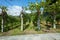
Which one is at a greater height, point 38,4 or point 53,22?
point 38,4

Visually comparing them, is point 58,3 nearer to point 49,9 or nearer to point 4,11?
point 49,9

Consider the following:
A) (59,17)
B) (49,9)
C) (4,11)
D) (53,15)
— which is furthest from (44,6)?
(59,17)

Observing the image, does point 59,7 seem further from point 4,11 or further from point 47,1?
point 4,11

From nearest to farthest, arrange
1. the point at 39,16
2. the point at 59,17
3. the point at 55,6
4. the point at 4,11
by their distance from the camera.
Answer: the point at 4,11 → the point at 39,16 → the point at 55,6 → the point at 59,17

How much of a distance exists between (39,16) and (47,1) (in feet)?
12.5

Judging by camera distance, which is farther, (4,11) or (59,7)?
(59,7)

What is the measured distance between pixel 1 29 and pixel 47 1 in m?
9.37

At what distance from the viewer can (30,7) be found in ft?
75.3

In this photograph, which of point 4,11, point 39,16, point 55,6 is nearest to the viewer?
point 4,11

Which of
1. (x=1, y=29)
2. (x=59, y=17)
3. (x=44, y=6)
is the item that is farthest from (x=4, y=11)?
(x=59, y=17)

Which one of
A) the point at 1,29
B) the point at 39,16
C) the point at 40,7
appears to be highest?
the point at 40,7

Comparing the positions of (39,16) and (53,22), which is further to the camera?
(53,22)

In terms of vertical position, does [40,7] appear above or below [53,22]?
above

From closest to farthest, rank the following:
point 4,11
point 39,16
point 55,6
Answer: point 4,11, point 39,16, point 55,6
